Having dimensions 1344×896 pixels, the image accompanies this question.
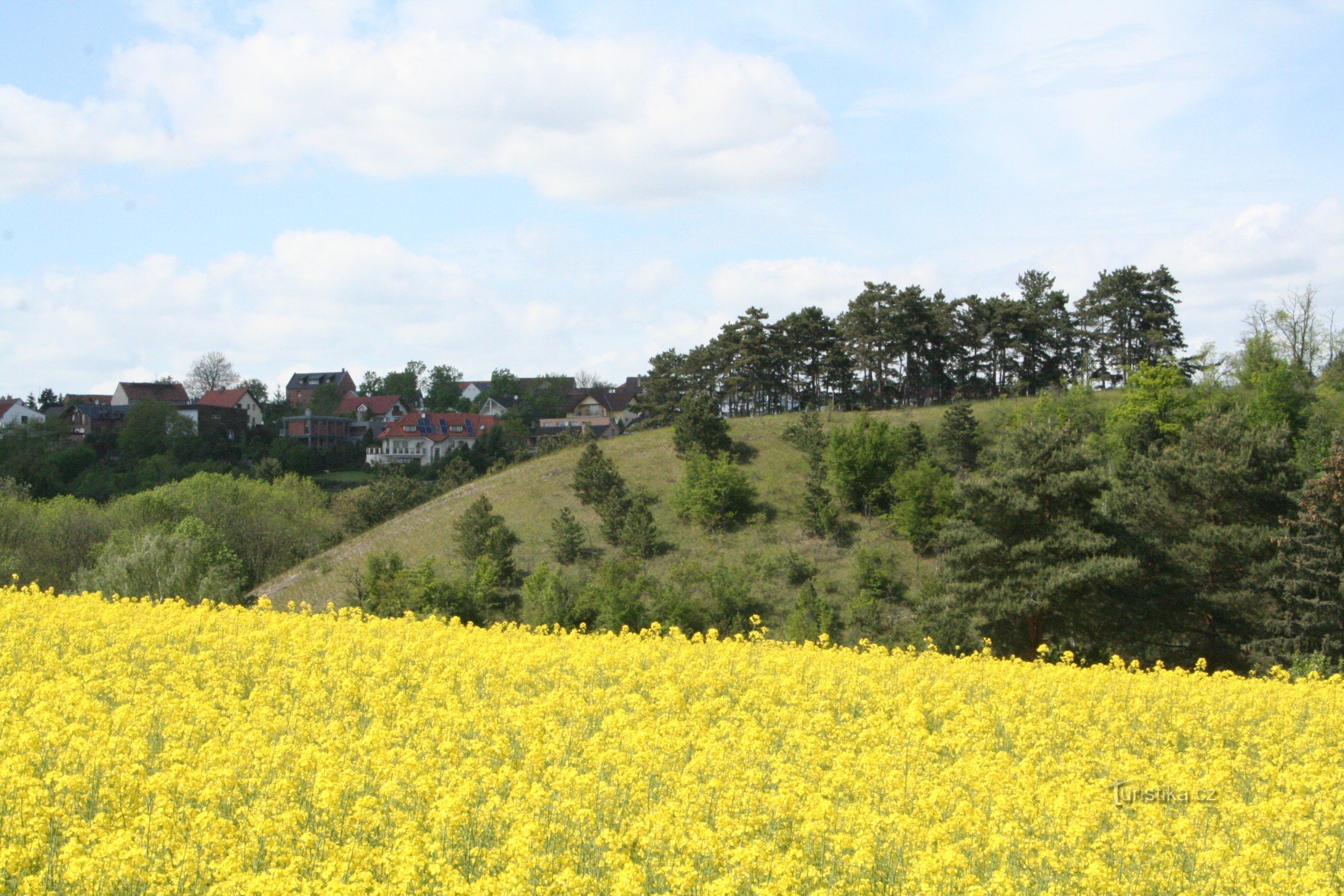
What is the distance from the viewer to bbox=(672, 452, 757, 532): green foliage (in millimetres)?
53812

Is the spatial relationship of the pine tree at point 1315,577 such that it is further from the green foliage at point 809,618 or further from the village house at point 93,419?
the village house at point 93,419

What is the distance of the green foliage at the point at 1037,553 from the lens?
3300cm

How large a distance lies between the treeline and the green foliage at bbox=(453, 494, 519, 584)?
27.1 metres

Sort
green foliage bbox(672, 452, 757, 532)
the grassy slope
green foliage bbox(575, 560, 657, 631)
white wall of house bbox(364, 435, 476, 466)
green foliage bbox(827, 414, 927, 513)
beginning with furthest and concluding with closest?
white wall of house bbox(364, 435, 476, 466) → green foliage bbox(827, 414, 927, 513) → green foliage bbox(672, 452, 757, 532) → the grassy slope → green foliage bbox(575, 560, 657, 631)

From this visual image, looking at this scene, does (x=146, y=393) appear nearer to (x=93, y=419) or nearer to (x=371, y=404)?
(x=93, y=419)

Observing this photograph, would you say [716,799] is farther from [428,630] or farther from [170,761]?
[428,630]

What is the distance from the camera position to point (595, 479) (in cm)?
5669

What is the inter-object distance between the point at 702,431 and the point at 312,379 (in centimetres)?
12031

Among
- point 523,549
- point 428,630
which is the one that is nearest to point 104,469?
point 523,549

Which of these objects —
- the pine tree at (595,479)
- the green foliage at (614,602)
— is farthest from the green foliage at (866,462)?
the green foliage at (614,602)

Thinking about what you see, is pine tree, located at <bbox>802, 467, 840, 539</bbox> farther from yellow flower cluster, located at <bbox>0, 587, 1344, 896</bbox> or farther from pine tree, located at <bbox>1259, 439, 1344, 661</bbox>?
yellow flower cluster, located at <bbox>0, 587, 1344, 896</bbox>

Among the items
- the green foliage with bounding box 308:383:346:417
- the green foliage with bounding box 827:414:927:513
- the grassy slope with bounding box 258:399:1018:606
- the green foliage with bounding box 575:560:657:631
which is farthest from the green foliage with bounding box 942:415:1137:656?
the green foliage with bounding box 308:383:346:417

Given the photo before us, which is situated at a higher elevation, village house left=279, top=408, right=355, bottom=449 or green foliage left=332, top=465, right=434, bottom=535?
village house left=279, top=408, right=355, bottom=449

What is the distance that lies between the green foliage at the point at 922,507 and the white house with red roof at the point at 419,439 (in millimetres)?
64945
